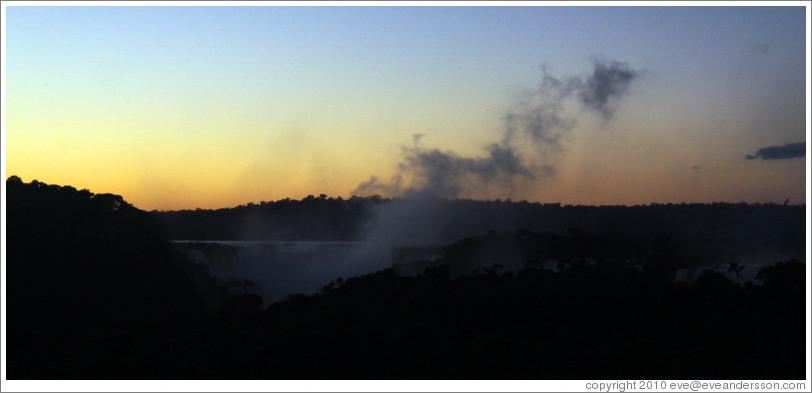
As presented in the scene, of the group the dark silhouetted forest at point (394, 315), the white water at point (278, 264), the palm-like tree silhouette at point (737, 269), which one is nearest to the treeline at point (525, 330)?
the dark silhouetted forest at point (394, 315)

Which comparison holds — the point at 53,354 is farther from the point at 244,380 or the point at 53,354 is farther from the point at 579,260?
the point at 579,260

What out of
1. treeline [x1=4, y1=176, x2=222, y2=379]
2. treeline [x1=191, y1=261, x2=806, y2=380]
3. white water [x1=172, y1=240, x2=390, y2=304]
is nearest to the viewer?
treeline [x1=191, y1=261, x2=806, y2=380]

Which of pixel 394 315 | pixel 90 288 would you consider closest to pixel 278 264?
pixel 90 288

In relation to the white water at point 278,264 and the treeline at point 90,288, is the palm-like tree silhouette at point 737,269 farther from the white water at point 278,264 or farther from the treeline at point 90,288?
the treeline at point 90,288

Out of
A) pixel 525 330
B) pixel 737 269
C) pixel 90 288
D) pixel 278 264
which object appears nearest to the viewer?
pixel 525 330

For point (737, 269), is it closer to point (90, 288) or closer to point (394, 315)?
point (394, 315)

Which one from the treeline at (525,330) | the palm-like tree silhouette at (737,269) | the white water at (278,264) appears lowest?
the treeline at (525,330)

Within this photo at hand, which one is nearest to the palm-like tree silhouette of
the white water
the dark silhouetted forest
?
the dark silhouetted forest

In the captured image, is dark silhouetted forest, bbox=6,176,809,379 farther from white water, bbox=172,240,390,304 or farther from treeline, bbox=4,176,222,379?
white water, bbox=172,240,390,304
